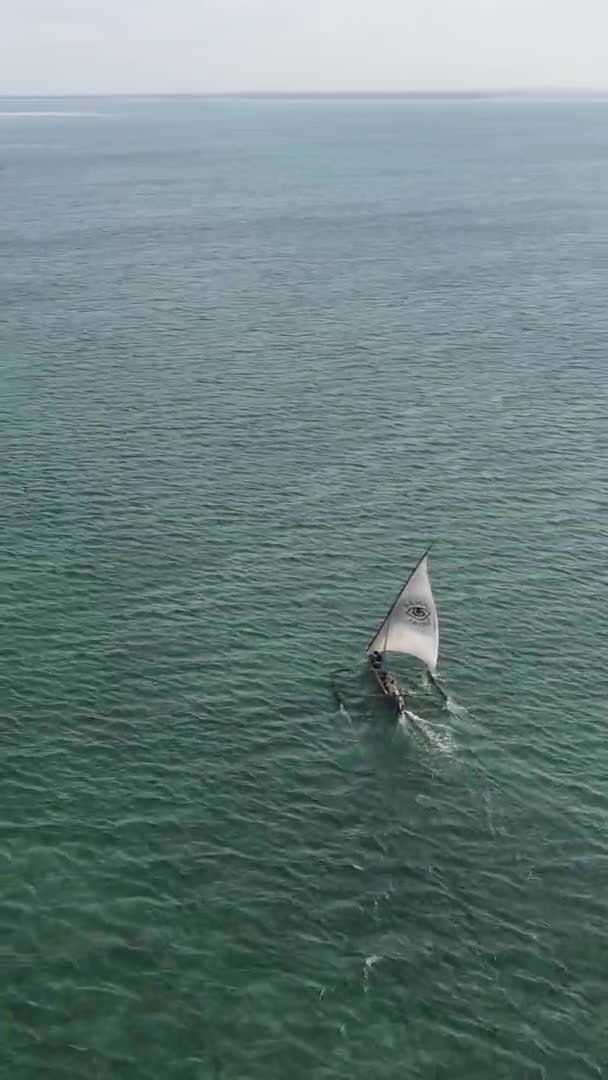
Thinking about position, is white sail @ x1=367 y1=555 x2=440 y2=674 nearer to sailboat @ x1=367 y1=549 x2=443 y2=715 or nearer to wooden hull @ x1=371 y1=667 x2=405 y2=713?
sailboat @ x1=367 y1=549 x2=443 y2=715

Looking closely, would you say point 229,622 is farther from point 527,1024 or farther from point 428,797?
point 527,1024

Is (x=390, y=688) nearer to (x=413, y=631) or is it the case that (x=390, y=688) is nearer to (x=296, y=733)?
(x=413, y=631)

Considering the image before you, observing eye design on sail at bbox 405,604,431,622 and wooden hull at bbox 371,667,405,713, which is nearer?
wooden hull at bbox 371,667,405,713

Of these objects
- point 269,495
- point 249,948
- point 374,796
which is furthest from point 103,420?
point 249,948

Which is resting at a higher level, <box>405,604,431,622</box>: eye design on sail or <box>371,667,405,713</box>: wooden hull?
<box>405,604,431,622</box>: eye design on sail

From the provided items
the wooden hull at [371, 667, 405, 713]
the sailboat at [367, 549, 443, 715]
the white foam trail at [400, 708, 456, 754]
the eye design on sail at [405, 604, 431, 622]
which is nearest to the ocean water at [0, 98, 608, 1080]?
the white foam trail at [400, 708, 456, 754]

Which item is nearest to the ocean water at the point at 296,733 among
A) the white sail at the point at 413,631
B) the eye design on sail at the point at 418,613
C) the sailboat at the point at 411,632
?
the sailboat at the point at 411,632
